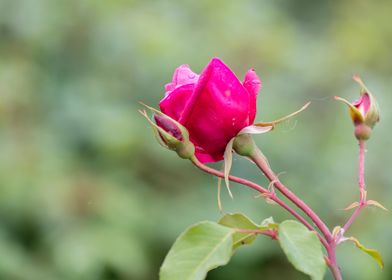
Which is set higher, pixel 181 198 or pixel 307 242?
pixel 307 242

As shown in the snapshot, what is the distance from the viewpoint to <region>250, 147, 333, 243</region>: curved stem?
67cm

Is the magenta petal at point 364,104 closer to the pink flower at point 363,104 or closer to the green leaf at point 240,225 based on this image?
the pink flower at point 363,104

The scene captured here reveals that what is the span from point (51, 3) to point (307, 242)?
219cm

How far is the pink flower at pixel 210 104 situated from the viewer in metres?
0.71

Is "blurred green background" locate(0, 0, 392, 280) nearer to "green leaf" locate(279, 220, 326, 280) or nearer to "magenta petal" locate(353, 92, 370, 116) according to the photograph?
"magenta petal" locate(353, 92, 370, 116)

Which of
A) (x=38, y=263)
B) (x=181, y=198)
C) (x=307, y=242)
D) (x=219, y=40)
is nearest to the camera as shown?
(x=307, y=242)

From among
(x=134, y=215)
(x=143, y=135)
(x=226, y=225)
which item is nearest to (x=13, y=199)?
(x=134, y=215)

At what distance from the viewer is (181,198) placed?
85.0 inches

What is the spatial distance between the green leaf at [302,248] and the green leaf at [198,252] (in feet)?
0.14

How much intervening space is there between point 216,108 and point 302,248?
5.6 inches

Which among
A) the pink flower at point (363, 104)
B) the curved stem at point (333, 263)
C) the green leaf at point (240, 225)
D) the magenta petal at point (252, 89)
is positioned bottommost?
the curved stem at point (333, 263)

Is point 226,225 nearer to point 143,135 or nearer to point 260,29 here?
point 143,135

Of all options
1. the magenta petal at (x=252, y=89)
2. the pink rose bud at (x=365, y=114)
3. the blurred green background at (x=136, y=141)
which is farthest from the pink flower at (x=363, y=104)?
the blurred green background at (x=136, y=141)

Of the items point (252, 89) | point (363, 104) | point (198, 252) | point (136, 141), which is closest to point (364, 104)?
point (363, 104)
